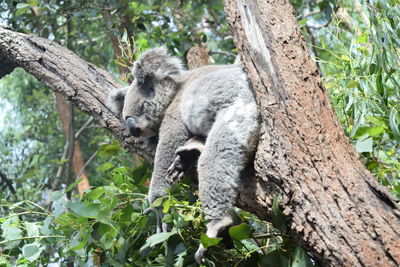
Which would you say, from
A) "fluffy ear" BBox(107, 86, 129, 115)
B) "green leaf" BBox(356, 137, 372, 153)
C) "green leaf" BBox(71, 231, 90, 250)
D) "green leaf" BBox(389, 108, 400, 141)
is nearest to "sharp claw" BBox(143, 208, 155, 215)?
"green leaf" BBox(71, 231, 90, 250)

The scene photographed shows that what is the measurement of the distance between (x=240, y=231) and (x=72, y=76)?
1519 mm

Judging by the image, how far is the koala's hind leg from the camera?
2283mm

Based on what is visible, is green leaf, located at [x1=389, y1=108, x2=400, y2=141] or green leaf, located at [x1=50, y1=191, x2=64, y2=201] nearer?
green leaf, located at [x1=389, y1=108, x2=400, y2=141]

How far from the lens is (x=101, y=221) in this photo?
2514 mm

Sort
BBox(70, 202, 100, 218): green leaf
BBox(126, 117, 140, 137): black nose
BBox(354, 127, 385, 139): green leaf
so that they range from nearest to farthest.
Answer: BBox(354, 127, 385, 139): green leaf
BBox(70, 202, 100, 218): green leaf
BBox(126, 117, 140, 137): black nose

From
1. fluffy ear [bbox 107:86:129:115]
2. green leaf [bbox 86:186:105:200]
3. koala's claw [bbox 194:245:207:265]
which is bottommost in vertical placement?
koala's claw [bbox 194:245:207:265]

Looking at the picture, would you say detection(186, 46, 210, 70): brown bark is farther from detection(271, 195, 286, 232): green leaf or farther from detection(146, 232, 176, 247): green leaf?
detection(271, 195, 286, 232): green leaf

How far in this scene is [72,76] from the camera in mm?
3168

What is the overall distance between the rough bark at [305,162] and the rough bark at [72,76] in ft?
3.11

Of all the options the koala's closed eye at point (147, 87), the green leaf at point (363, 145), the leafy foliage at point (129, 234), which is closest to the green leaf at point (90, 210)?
the leafy foliage at point (129, 234)

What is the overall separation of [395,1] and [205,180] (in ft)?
4.32

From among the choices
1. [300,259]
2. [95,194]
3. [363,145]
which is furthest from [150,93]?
[300,259]

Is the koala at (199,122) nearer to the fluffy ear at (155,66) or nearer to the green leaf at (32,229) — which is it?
the fluffy ear at (155,66)

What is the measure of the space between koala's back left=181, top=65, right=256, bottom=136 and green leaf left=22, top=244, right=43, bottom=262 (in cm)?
95
